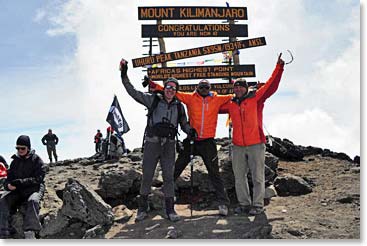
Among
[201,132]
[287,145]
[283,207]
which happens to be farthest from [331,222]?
[287,145]

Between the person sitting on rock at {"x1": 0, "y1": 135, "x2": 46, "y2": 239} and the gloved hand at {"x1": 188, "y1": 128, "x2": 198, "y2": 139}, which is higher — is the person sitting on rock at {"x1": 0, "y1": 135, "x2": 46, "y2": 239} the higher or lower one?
the lower one

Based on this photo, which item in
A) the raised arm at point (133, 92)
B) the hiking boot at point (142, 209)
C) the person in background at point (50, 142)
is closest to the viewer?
the raised arm at point (133, 92)

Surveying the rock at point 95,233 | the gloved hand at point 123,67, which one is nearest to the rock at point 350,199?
the rock at point 95,233

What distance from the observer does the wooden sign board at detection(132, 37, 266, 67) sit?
55.5 ft

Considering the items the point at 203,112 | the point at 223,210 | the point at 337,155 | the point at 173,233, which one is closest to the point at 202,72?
the point at 337,155

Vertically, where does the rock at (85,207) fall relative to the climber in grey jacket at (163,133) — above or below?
below

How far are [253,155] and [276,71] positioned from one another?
157 cm

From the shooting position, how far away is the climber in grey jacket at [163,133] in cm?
743

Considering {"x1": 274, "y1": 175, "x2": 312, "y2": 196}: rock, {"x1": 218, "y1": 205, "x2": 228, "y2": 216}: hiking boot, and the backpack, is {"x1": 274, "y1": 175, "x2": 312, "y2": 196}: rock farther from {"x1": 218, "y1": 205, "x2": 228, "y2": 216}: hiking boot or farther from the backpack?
the backpack

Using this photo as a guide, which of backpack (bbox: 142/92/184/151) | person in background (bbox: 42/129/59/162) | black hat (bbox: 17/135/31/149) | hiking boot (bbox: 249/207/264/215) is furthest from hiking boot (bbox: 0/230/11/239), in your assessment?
person in background (bbox: 42/129/59/162)

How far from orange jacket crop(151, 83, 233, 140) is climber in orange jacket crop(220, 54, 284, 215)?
0.34 meters

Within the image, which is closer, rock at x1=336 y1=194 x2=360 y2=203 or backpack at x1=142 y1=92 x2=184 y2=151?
backpack at x1=142 y1=92 x2=184 y2=151

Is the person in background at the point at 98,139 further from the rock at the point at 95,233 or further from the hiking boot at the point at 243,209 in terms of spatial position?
the hiking boot at the point at 243,209

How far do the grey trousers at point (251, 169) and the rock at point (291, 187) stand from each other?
71.1 inches
